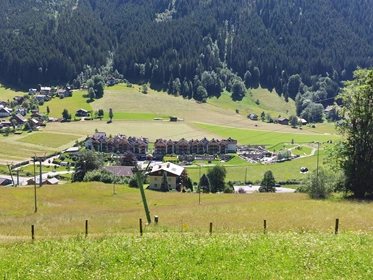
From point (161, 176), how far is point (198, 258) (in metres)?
66.0

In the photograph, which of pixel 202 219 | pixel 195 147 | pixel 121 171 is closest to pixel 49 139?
pixel 195 147

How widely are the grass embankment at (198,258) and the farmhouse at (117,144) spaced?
383 feet

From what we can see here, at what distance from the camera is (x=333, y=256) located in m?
17.3

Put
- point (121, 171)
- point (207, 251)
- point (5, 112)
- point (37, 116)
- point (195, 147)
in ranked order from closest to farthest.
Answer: point (207, 251) < point (121, 171) < point (195, 147) < point (37, 116) < point (5, 112)

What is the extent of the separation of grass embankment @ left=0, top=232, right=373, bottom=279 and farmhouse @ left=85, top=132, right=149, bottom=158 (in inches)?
4592

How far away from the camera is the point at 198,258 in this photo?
57.6 feet

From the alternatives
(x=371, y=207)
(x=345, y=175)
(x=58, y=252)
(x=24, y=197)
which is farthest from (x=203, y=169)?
(x=58, y=252)

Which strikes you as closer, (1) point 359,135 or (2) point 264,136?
(1) point 359,135

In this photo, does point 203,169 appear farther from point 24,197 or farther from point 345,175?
point 345,175

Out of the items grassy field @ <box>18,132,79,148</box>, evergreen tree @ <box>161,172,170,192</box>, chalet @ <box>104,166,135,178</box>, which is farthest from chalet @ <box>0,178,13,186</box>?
grassy field @ <box>18,132,79,148</box>

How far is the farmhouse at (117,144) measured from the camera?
138m

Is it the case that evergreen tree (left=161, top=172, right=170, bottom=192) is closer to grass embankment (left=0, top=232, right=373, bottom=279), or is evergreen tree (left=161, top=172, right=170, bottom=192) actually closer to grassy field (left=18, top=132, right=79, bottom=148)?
grass embankment (left=0, top=232, right=373, bottom=279)

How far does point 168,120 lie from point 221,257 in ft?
537

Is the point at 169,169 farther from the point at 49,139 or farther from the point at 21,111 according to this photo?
the point at 21,111
